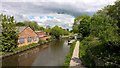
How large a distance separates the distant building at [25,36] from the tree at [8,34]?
7.33 metres

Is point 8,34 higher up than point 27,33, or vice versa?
point 8,34

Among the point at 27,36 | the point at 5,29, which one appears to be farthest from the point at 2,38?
the point at 27,36

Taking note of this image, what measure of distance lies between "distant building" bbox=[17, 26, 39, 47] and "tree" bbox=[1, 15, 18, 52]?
733 cm

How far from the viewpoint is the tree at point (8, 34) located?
102 ft

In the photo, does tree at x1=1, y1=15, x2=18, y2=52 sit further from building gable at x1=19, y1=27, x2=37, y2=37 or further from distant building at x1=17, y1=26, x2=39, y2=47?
building gable at x1=19, y1=27, x2=37, y2=37

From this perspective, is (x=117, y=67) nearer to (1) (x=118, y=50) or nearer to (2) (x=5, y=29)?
(1) (x=118, y=50)

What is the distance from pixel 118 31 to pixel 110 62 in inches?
124

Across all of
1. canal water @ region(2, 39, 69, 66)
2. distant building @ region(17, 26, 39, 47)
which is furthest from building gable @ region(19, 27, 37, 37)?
canal water @ region(2, 39, 69, 66)

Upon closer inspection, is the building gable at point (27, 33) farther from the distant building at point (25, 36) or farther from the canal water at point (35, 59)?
the canal water at point (35, 59)

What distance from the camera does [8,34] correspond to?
105ft

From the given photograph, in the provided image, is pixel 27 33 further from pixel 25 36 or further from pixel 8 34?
pixel 8 34

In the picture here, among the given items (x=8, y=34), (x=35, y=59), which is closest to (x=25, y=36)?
(x=8, y=34)

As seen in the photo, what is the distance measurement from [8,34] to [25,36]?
40.3 feet

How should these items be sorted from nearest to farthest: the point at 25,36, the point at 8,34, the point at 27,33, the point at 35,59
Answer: the point at 35,59 → the point at 8,34 → the point at 25,36 → the point at 27,33
